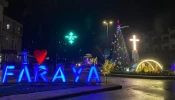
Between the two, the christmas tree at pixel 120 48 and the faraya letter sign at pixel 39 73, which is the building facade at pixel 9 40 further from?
the faraya letter sign at pixel 39 73

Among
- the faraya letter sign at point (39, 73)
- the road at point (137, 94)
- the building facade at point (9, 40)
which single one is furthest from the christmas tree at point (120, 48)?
the building facade at point (9, 40)

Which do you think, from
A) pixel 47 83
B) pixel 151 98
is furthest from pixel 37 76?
pixel 151 98

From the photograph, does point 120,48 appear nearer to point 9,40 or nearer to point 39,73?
point 39,73

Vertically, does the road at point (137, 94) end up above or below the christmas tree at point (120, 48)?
below

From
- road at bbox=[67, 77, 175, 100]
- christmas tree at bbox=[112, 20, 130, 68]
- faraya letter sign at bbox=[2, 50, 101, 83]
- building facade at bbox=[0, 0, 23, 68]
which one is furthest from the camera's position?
building facade at bbox=[0, 0, 23, 68]

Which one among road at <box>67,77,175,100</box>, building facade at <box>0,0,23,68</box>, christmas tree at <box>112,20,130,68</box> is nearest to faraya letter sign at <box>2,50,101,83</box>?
road at <box>67,77,175,100</box>

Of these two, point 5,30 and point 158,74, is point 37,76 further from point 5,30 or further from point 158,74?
point 5,30

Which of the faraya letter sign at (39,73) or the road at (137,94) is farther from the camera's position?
the faraya letter sign at (39,73)

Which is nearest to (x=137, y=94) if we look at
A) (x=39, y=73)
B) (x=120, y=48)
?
(x=39, y=73)

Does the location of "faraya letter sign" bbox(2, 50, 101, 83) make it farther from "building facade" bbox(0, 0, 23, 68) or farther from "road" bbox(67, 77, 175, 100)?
"building facade" bbox(0, 0, 23, 68)

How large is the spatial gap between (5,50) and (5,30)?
5111 mm

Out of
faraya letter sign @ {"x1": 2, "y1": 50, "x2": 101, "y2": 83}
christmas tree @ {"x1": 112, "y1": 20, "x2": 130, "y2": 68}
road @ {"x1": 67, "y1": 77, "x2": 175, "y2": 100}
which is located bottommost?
road @ {"x1": 67, "y1": 77, "x2": 175, "y2": 100}

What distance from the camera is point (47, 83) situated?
20.6m

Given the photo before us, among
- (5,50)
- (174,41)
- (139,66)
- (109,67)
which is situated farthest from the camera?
(174,41)
